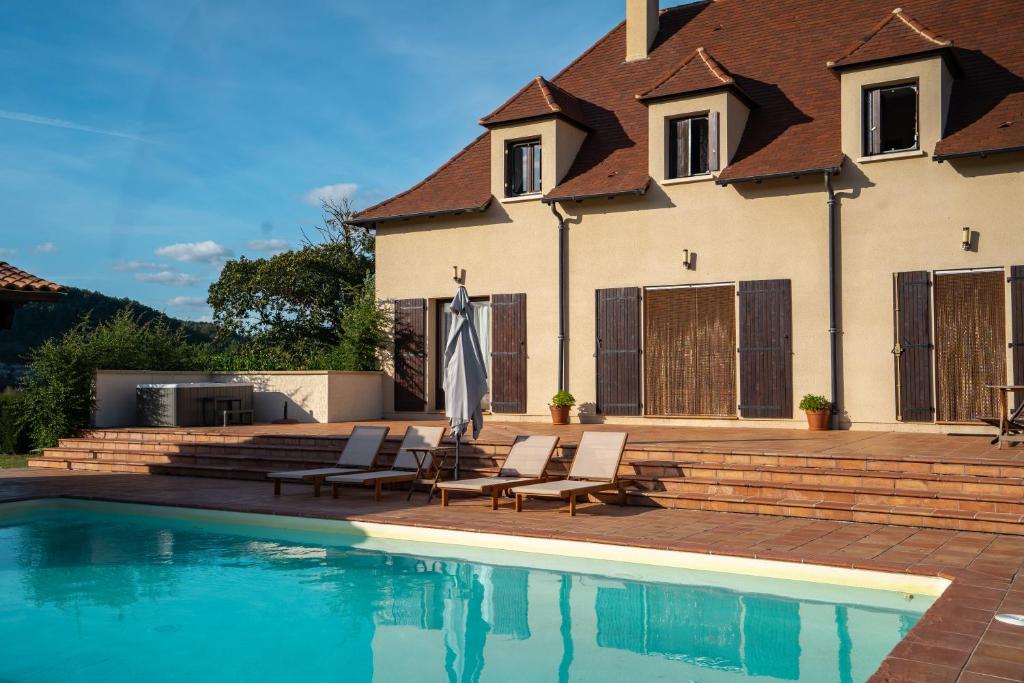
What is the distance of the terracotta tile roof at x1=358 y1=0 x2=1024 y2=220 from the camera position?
13.7 metres

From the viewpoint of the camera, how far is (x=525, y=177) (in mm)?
16938

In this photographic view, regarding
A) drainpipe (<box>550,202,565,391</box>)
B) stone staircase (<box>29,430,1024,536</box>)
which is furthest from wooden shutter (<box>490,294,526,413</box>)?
stone staircase (<box>29,430,1024,536</box>)

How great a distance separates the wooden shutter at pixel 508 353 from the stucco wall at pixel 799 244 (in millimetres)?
173

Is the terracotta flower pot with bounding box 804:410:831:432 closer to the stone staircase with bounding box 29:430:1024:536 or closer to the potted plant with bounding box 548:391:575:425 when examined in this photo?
the stone staircase with bounding box 29:430:1024:536

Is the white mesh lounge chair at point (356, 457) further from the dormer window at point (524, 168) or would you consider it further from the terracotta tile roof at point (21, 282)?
the dormer window at point (524, 168)

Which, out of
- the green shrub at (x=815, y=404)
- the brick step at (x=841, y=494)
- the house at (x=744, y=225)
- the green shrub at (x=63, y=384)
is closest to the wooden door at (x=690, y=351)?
the house at (x=744, y=225)

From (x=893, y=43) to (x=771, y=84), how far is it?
244cm

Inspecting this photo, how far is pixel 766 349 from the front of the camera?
46.9 ft

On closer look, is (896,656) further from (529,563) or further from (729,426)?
(729,426)

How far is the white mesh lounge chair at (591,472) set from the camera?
9.65 metres

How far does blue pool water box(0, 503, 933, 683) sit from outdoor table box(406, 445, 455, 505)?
6.42 ft

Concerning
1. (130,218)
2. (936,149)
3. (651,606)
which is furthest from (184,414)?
(936,149)

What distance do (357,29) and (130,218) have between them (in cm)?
859

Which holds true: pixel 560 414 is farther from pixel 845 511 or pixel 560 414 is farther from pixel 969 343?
pixel 845 511
